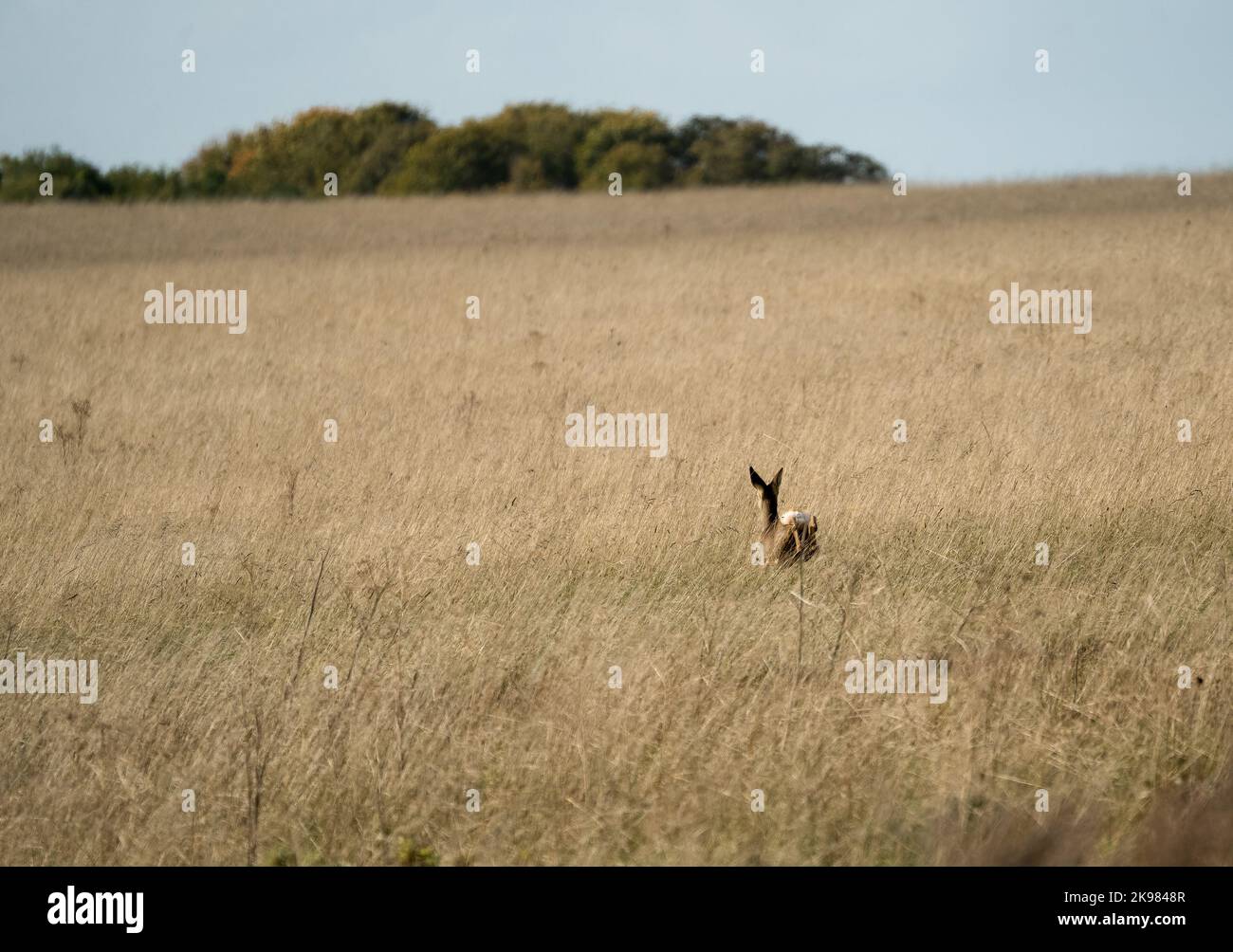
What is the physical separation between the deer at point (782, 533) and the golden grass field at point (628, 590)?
0.42 ft

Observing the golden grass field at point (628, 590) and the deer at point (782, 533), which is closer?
the golden grass field at point (628, 590)

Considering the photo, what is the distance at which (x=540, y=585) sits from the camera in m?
7.30

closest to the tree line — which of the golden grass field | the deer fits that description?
the golden grass field

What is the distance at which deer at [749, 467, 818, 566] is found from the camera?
290 inches

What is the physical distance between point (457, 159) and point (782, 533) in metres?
39.4

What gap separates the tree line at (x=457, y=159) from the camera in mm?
42969

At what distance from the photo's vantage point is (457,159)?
44281 millimetres

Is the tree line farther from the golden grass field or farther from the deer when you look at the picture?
the deer

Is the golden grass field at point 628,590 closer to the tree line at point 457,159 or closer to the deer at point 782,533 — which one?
the deer at point 782,533

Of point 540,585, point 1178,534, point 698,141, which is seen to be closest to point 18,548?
point 540,585

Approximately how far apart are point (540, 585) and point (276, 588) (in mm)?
1722

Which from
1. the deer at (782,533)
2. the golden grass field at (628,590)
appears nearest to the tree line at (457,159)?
the golden grass field at (628,590)

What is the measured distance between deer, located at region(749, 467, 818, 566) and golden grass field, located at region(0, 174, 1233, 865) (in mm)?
129

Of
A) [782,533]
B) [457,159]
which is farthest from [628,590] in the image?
[457,159]
